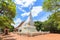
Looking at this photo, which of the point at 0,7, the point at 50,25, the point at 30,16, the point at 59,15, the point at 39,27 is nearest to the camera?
the point at 59,15

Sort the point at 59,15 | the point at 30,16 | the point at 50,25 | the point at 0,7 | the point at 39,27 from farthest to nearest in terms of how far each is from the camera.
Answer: the point at 39,27
the point at 50,25
the point at 30,16
the point at 0,7
the point at 59,15

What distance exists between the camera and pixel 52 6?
444 inches

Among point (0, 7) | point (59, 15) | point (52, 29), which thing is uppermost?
point (0, 7)

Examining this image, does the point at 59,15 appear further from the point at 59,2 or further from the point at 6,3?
the point at 6,3

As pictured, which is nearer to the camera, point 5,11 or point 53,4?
point 53,4

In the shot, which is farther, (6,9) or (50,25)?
(50,25)

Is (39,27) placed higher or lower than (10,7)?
lower

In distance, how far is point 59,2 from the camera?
445 inches

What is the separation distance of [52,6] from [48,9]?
538mm

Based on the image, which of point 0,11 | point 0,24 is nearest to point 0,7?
point 0,11

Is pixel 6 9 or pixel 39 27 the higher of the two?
pixel 6 9

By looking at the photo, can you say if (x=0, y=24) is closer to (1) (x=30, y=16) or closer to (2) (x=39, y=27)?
(1) (x=30, y=16)

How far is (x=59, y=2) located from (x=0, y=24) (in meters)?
4.40

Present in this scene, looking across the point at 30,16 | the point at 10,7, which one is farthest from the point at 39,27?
the point at 10,7
